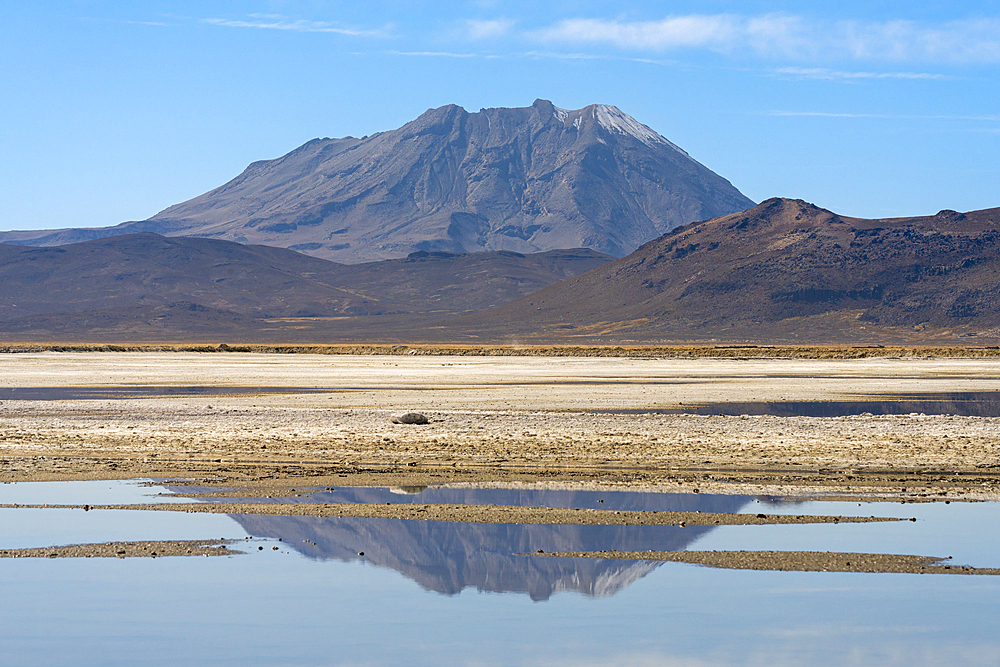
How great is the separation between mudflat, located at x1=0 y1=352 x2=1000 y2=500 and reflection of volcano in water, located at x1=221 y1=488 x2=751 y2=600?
A: 3668 mm

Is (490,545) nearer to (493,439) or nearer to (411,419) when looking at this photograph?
(493,439)

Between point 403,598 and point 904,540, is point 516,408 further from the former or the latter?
point 403,598

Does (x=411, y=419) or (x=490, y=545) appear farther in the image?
(x=411, y=419)

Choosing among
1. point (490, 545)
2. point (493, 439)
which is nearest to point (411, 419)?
point (493, 439)

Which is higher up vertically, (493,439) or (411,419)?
(411,419)

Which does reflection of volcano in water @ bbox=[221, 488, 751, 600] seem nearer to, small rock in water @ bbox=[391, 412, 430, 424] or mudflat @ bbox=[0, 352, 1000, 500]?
mudflat @ bbox=[0, 352, 1000, 500]

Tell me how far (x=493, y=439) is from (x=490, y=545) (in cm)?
1278

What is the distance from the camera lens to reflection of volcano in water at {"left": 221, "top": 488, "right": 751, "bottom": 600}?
12953 millimetres

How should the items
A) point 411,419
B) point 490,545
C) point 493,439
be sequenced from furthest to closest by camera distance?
1. point 411,419
2. point 493,439
3. point 490,545

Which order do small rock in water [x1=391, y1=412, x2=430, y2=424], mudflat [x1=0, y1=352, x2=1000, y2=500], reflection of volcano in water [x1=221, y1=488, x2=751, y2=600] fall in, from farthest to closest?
small rock in water [x1=391, y1=412, x2=430, y2=424], mudflat [x1=0, y1=352, x2=1000, y2=500], reflection of volcano in water [x1=221, y1=488, x2=751, y2=600]

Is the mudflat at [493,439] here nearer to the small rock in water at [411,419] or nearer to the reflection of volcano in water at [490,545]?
the small rock in water at [411,419]

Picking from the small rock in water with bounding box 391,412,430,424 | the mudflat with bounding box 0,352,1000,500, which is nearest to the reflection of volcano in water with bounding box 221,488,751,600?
the mudflat with bounding box 0,352,1000,500

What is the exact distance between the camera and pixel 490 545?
14875 millimetres

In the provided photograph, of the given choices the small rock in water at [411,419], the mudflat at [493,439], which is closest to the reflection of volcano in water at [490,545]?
the mudflat at [493,439]
